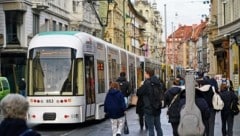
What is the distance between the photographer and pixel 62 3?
5950cm

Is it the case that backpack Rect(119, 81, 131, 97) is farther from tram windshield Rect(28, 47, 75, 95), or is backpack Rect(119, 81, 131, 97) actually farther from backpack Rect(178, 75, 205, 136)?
backpack Rect(178, 75, 205, 136)

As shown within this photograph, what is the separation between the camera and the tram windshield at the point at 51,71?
69.6 feet

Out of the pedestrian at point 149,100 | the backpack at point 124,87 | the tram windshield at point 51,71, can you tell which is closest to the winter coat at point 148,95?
the pedestrian at point 149,100

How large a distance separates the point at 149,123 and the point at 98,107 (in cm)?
838

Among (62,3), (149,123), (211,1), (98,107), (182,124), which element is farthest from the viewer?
(211,1)

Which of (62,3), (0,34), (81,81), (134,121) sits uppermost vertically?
(62,3)

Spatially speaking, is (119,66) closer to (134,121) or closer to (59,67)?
(134,121)

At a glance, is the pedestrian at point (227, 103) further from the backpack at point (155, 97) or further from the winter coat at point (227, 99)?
the backpack at point (155, 97)

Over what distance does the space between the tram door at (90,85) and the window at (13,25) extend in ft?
85.9

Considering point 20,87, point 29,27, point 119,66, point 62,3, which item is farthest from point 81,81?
point 62,3

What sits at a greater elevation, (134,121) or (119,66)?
(119,66)

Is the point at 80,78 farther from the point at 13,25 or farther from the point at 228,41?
the point at 228,41

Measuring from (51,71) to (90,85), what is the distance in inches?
72.0

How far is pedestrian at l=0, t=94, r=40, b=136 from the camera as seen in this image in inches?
231
